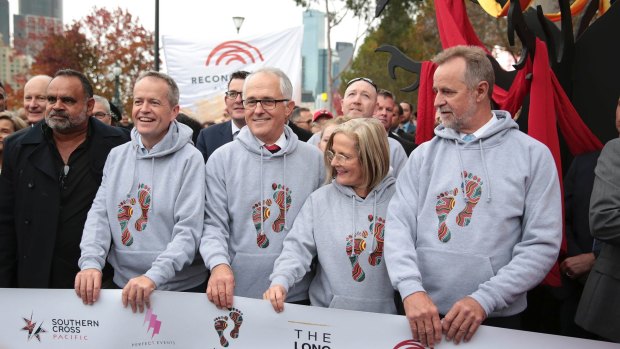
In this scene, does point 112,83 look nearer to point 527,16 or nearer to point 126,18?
point 126,18

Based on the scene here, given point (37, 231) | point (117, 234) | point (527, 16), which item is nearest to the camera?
point (117, 234)

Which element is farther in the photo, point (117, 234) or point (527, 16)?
point (527, 16)

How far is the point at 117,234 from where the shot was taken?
373cm

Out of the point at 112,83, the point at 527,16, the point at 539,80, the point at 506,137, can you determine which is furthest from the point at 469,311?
the point at 112,83

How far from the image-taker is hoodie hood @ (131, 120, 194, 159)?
12.3 ft

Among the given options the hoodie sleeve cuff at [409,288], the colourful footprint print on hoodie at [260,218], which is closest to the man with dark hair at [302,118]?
the colourful footprint print on hoodie at [260,218]

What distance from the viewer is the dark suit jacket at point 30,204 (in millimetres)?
4094

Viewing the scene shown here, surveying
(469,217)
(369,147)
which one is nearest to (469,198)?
(469,217)

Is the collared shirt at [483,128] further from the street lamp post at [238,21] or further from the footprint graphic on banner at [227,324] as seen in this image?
the street lamp post at [238,21]

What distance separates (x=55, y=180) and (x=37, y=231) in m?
0.33

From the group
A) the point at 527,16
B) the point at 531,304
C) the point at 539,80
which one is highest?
the point at 527,16

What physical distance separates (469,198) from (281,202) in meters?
1.09

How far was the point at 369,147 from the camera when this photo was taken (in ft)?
11.5

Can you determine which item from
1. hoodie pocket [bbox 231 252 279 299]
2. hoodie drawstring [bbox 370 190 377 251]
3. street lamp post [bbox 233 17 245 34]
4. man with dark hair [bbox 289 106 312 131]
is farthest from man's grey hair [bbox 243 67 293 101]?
street lamp post [bbox 233 17 245 34]
